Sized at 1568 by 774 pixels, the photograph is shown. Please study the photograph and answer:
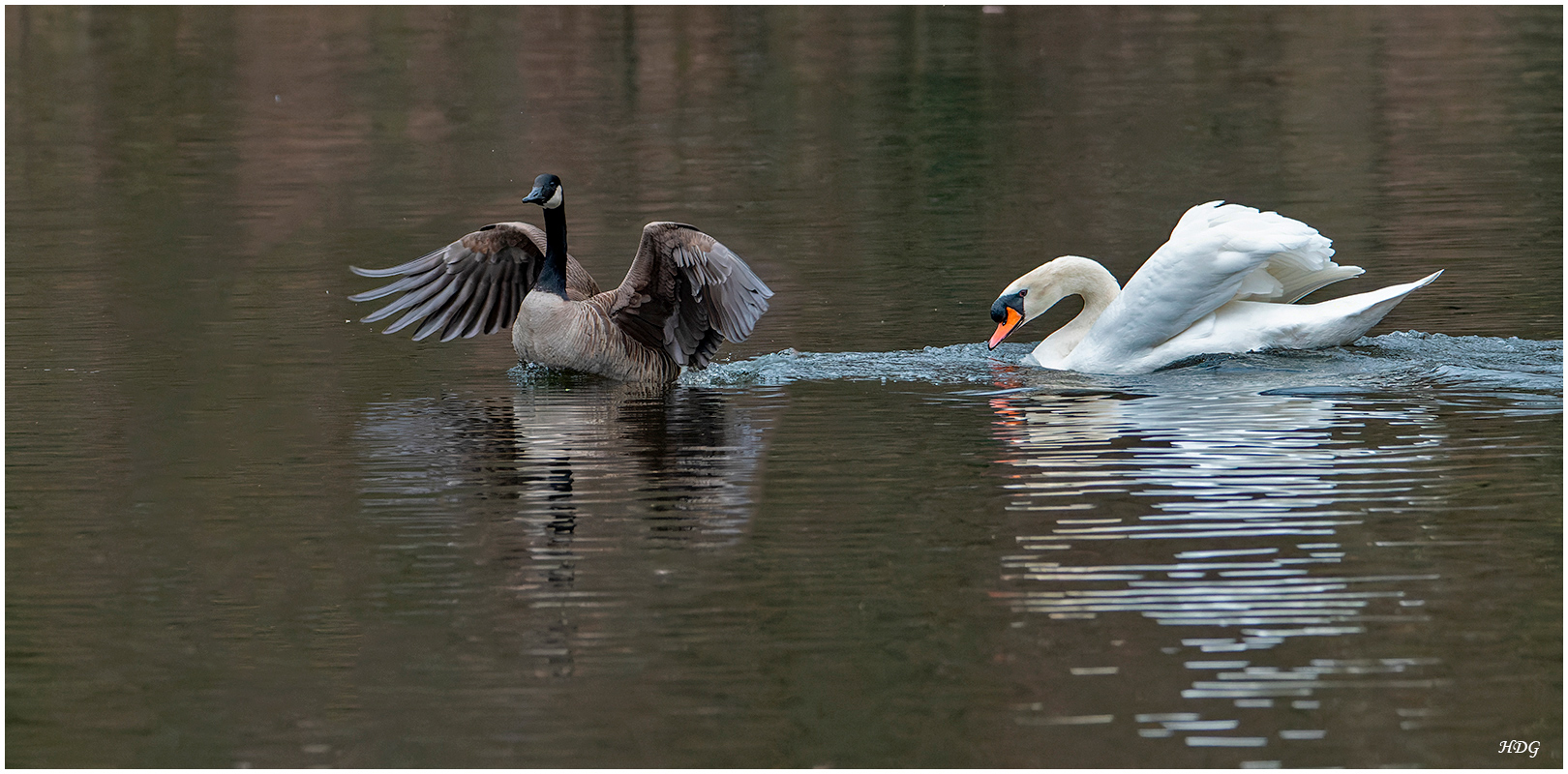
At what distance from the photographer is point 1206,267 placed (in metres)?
10.7

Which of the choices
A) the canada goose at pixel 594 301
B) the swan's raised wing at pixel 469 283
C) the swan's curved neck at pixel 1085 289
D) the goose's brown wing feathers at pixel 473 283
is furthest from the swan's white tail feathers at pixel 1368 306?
the swan's raised wing at pixel 469 283

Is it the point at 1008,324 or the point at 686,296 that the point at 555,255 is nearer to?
the point at 686,296

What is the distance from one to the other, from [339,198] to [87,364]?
799 centimetres

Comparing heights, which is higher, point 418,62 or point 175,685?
point 418,62

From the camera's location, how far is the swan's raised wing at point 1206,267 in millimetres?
10609

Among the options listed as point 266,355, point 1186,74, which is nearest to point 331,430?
point 266,355

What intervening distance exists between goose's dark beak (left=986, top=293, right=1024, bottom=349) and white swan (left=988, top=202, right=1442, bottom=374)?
0.09 ft

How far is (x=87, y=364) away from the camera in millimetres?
12297

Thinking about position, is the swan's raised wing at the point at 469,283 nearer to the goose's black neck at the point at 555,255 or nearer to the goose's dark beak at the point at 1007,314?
the goose's black neck at the point at 555,255

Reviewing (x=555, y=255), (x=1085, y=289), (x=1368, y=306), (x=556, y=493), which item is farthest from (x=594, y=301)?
(x=1368, y=306)

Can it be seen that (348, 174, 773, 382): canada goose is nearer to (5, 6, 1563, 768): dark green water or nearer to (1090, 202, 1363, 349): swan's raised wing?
(5, 6, 1563, 768): dark green water

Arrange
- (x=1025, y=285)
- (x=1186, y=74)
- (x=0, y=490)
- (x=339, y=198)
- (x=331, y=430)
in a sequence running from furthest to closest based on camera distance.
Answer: (x=1186, y=74), (x=339, y=198), (x=1025, y=285), (x=331, y=430), (x=0, y=490)

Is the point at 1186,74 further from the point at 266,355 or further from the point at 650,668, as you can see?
the point at 650,668

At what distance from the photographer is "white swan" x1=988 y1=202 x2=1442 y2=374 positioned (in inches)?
419
